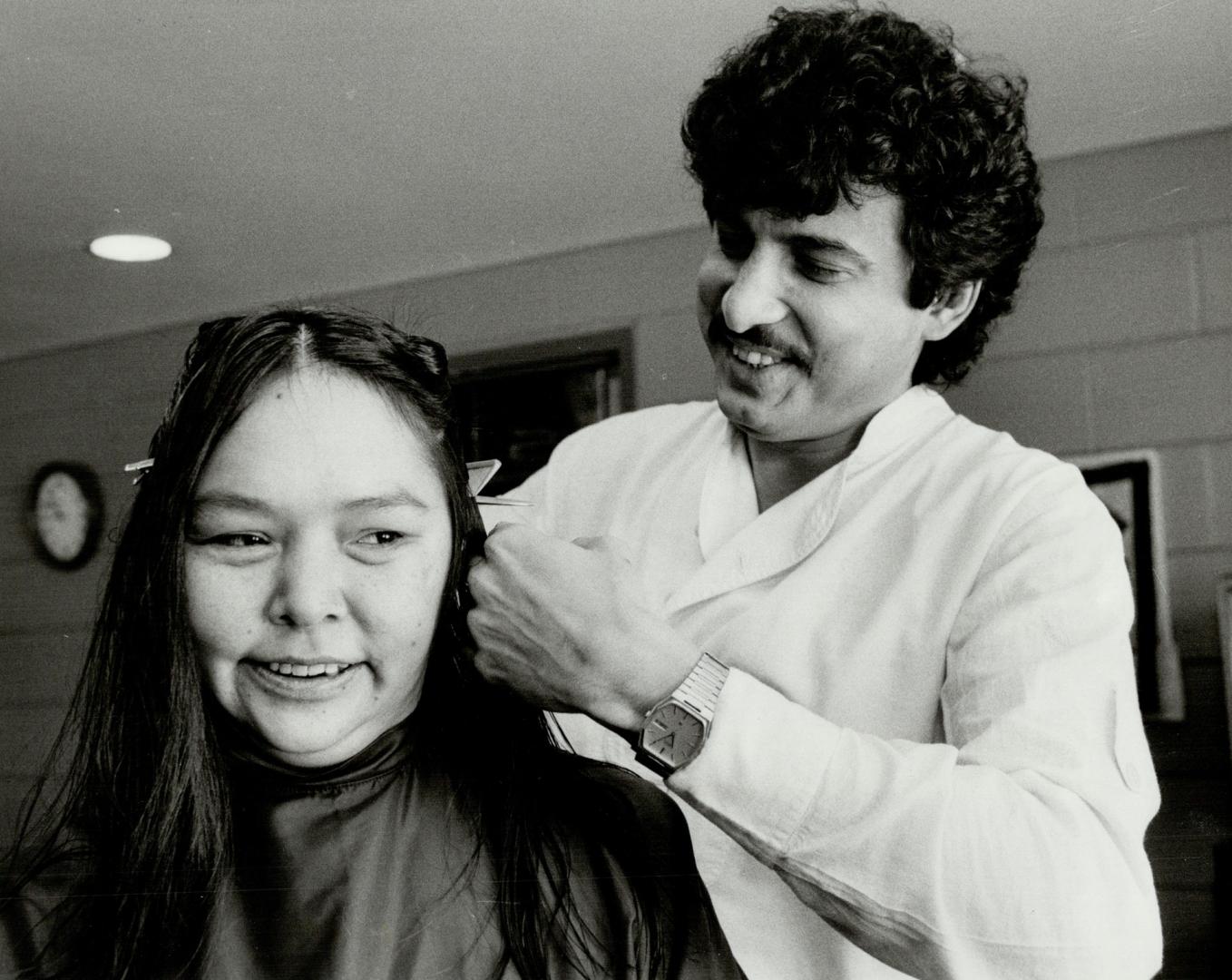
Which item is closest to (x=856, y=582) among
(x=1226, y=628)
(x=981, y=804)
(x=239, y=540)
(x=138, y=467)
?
(x=981, y=804)

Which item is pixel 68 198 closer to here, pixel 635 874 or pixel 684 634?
pixel 684 634

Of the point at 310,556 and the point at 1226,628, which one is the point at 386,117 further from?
the point at 1226,628

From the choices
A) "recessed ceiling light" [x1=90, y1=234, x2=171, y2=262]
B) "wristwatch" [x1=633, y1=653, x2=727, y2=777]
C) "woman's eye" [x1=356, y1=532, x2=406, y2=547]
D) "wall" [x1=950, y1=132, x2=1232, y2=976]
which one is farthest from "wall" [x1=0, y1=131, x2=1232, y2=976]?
"wristwatch" [x1=633, y1=653, x2=727, y2=777]

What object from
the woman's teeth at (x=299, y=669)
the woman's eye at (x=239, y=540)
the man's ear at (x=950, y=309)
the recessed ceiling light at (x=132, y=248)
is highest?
the recessed ceiling light at (x=132, y=248)

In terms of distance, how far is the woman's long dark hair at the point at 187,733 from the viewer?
3.48 ft

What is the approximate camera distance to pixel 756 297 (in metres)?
1.09

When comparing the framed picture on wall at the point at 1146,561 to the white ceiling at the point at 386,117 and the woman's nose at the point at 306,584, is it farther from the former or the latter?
the woman's nose at the point at 306,584

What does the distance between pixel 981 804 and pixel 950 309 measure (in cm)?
50

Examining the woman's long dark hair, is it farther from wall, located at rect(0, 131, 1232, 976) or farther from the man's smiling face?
the man's smiling face

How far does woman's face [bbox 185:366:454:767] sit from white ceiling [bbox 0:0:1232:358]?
20cm

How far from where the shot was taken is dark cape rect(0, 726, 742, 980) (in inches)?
42.4

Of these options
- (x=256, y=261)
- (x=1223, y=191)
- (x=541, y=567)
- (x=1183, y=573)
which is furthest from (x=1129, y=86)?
(x=256, y=261)

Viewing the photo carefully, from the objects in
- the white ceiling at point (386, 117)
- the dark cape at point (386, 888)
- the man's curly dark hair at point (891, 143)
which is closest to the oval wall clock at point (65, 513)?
the white ceiling at point (386, 117)

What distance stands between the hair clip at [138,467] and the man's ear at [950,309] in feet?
2.63
